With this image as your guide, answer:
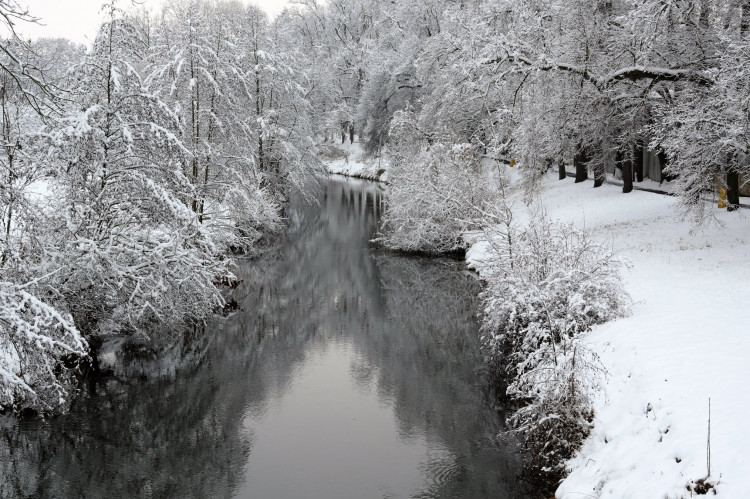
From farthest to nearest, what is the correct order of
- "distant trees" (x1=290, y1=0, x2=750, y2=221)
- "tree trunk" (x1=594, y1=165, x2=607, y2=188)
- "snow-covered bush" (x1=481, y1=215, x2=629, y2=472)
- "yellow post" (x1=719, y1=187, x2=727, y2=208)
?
"tree trunk" (x1=594, y1=165, x2=607, y2=188)
"yellow post" (x1=719, y1=187, x2=727, y2=208)
"distant trees" (x1=290, y1=0, x2=750, y2=221)
"snow-covered bush" (x1=481, y1=215, x2=629, y2=472)

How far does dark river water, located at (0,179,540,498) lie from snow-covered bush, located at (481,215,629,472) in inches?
29.8

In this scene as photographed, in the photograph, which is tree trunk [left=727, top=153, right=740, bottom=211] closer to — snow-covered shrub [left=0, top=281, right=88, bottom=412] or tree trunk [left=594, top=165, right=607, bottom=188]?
tree trunk [left=594, top=165, right=607, bottom=188]

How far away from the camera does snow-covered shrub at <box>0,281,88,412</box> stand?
8227 mm

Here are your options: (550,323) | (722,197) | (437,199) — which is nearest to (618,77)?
(722,197)

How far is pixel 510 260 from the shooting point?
14344 mm

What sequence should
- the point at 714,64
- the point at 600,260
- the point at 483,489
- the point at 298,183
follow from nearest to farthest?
1. the point at 483,489
2. the point at 600,260
3. the point at 714,64
4. the point at 298,183

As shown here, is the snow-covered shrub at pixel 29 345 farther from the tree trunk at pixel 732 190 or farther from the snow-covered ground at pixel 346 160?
the snow-covered ground at pixel 346 160

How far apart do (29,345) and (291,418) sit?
15.4 ft

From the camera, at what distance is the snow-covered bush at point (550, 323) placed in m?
9.62

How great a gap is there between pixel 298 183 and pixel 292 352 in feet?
64.2

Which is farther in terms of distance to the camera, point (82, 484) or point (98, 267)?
point (98, 267)

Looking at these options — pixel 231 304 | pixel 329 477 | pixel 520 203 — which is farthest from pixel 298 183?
pixel 329 477

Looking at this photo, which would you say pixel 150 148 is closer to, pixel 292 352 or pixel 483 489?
pixel 292 352

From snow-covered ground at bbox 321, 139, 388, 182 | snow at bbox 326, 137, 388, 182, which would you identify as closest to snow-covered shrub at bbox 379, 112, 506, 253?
snow at bbox 326, 137, 388, 182
